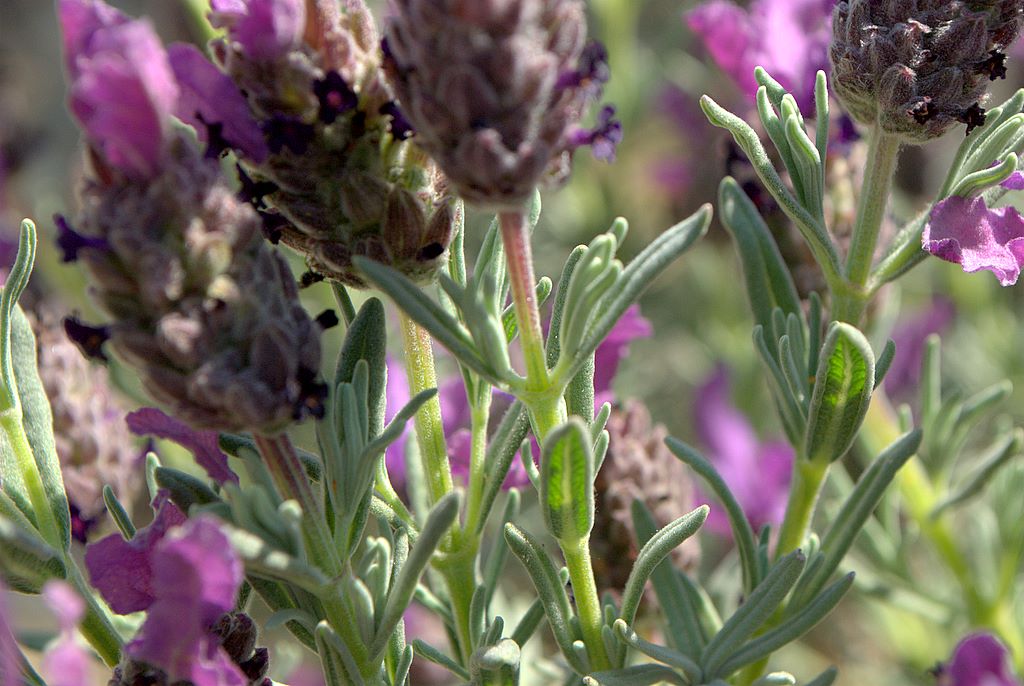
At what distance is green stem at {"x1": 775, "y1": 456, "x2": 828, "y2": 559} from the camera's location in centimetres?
131

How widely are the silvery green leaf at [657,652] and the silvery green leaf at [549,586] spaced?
58mm

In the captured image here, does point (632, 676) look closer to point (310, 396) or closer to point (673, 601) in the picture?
point (673, 601)

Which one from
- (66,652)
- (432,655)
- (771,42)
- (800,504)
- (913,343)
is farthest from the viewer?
(913,343)

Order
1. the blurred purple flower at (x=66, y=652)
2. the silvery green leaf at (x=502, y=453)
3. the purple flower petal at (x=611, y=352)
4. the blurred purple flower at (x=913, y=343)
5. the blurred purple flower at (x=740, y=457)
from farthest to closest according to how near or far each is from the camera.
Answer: the blurred purple flower at (x=913, y=343) < the blurred purple flower at (x=740, y=457) < the purple flower petal at (x=611, y=352) < the silvery green leaf at (x=502, y=453) < the blurred purple flower at (x=66, y=652)

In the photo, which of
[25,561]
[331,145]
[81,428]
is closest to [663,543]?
[331,145]

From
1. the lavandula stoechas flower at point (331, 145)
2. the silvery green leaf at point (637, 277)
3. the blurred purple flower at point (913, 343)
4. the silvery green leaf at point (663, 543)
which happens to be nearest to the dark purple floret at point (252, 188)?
the lavandula stoechas flower at point (331, 145)

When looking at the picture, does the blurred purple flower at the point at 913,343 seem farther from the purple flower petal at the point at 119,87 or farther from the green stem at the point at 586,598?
the purple flower petal at the point at 119,87

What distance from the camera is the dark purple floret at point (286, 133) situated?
0.93 meters

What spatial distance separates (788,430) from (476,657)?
0.49 metres

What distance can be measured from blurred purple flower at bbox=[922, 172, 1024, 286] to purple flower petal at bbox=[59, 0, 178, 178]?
0.81 metres

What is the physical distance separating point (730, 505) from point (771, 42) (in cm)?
78

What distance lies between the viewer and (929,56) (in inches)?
45.1

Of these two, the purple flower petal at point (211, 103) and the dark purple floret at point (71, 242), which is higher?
the purple flower petal at point (211, 103)

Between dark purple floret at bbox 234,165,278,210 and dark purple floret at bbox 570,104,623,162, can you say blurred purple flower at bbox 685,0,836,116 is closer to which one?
dark purple floret at bbox 570,104,623,162
